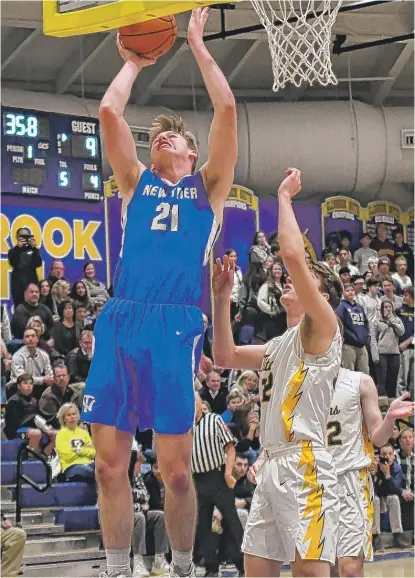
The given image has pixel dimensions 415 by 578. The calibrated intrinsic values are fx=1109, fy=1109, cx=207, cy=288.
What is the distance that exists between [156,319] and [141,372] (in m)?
0.24

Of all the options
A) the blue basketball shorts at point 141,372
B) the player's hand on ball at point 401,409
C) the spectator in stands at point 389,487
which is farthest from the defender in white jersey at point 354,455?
the spectator in stands at point 389,487

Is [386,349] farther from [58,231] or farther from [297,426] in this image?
[297,426]

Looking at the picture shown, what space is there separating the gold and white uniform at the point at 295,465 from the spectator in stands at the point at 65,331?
293 inches

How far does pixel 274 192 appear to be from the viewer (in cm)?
1695

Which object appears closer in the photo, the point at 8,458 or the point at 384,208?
the point at 8,458

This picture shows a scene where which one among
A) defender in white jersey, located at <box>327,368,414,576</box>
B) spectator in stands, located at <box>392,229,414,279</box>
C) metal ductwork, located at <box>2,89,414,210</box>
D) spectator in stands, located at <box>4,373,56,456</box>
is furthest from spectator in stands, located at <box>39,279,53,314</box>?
defender in white jersey, located at <box>327,368,414,576</box>

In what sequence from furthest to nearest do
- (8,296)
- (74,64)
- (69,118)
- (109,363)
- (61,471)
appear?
1. (74,64)
2. (8,296)
3. (69,118)
4. (61,471)
5. (109,363)

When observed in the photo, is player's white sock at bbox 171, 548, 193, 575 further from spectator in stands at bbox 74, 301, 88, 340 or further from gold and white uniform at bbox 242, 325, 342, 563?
spectator in stands at bbox 74, 301, 88, 340

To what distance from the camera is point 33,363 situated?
459 inches

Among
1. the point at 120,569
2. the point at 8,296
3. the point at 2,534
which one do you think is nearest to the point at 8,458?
the point at 2,534

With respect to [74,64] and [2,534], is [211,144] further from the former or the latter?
[74,64]

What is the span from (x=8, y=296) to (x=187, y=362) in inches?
343

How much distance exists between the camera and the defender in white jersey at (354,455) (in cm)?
579

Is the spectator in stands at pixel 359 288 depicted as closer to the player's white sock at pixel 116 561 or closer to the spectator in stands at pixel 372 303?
the spectator in stands at pixel 372 303
